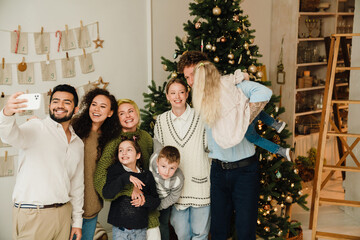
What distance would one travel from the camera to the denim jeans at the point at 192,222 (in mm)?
2684

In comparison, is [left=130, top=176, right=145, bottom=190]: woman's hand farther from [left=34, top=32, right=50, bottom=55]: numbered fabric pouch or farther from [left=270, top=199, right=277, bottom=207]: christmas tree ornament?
[left=34, top=32, right=50, bottom=55]: numbered fabric pouch

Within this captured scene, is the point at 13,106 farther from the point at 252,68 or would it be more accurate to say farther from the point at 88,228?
the point at 252,68

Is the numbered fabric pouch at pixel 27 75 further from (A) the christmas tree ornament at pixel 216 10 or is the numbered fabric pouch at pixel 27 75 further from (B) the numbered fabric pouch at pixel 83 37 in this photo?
(A) the christmas tree ornament at pixel 216 10

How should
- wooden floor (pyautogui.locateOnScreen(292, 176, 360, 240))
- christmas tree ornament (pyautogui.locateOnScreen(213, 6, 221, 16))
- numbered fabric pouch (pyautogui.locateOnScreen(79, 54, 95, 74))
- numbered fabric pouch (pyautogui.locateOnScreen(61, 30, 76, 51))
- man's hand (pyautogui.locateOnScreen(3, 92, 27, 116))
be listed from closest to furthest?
1. man's hand (pyautogui.locateOnScreen(3, 92, 27, 116))
2. christmas tree ornament (pyautogui.locateOnScreen(213, 6, 221, 16))
3. numbered fabric pouch (pyautogui.locateOnScreen(61, 30, 76, 51))
4. numbered fabric pouch (pyautogui.locateOnScreen(79, 54, 95, 74))
5. wooden floor (pyautogui.locateOnScreen(292, 176, 360, 240))

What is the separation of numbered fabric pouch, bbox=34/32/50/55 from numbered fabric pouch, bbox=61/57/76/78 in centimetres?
18

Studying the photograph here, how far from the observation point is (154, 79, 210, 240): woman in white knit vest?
2627mm

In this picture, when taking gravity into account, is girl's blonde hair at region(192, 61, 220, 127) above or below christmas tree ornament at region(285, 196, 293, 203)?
above

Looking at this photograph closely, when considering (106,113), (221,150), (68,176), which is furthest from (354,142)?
(68,176)

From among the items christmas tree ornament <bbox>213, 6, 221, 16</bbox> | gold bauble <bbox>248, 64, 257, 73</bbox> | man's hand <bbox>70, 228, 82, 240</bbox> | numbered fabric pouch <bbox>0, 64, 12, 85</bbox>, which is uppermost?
christmas tree ornament <bbox>213, 6, 221, 16</bbox>

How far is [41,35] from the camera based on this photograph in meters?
3.35

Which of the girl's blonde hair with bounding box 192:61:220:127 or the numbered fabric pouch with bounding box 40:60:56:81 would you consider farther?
the numbered fabric pouch with bounding box 40:60:56:81

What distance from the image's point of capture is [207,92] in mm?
2229

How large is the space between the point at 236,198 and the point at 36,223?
4.15 feet

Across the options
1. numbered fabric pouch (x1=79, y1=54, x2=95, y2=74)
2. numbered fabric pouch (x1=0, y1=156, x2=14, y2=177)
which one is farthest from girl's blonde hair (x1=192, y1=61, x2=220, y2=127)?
numbered fabric pouch (x1=0, y1=156, x2=14, y2=177)
